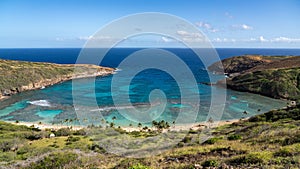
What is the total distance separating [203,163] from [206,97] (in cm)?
6956

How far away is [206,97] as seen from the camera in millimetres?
78062

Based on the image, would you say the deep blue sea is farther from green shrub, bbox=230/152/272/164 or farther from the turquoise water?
green shrub, bbox=230/152/272/164

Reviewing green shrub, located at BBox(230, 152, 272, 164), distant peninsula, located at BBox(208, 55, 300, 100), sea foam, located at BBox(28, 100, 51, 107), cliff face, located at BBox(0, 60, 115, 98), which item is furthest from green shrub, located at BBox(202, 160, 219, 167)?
cliff face, located at BBox(0, 60, 115, 98)

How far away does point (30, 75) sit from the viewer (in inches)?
3883

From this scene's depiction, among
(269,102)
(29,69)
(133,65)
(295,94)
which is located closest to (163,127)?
(269,102)

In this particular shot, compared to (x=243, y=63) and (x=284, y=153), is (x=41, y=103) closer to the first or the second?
(x=284, y=153)

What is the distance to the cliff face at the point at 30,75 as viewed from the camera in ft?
281

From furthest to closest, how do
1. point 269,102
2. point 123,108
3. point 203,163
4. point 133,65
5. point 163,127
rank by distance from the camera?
1. point 133,65
2. point 269,102
3. point 123,108
4. point 163,127
5. point 203,163

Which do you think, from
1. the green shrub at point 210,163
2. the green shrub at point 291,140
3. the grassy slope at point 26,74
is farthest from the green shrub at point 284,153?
the grassy slope at point 26,74

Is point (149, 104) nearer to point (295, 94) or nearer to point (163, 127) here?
point (163, 127)

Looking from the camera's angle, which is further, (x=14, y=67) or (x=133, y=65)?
(x=133, y=65)

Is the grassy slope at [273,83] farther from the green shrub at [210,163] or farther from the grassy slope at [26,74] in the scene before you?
the green shrub at [210,163]

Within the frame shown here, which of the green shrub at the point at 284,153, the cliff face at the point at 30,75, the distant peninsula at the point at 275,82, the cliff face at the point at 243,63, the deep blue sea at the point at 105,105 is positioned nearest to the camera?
the green shrub at the point at 284,153

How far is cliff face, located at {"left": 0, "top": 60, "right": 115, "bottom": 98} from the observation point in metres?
85.5
